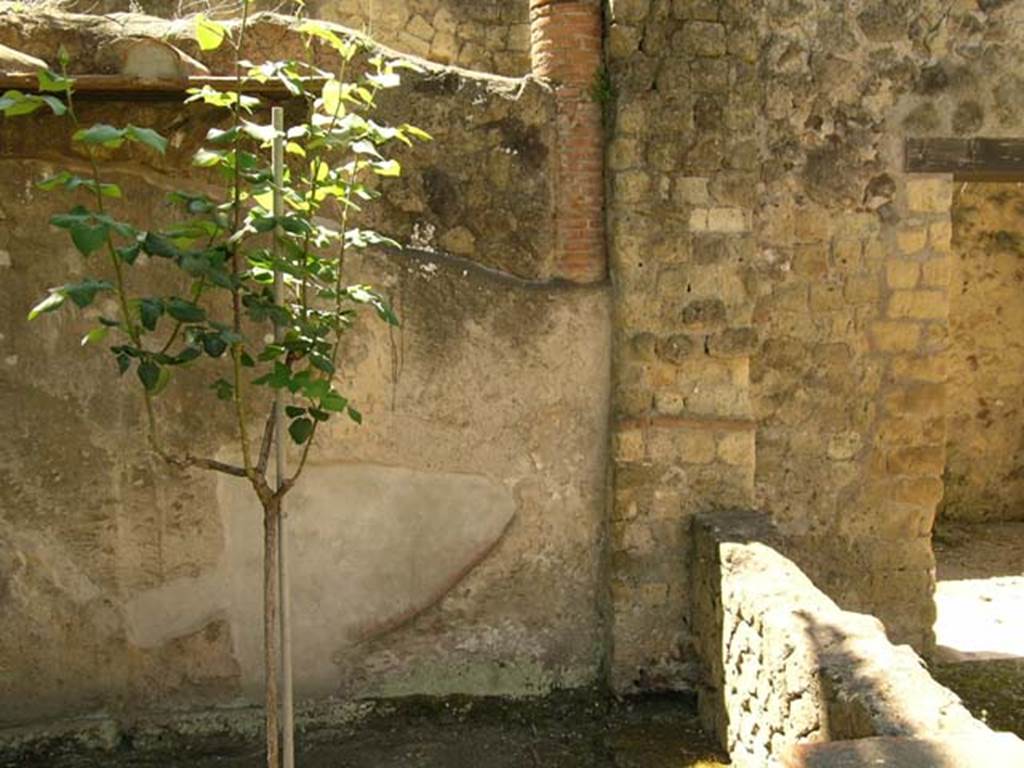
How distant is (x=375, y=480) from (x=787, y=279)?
80.2 inches

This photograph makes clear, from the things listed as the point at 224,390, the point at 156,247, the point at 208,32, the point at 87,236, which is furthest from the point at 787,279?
the point at 87,236

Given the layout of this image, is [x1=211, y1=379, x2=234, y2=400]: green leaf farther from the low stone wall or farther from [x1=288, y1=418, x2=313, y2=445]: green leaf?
the low stone wall

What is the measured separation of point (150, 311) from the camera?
2502 millimetres

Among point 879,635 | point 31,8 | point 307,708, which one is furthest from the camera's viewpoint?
point 307,708

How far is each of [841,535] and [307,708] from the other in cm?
247

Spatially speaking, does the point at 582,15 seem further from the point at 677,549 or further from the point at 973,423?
the point at 973,423

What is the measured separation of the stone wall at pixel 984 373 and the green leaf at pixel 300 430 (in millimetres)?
6854

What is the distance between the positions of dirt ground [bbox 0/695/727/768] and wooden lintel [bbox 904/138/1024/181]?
2580mm

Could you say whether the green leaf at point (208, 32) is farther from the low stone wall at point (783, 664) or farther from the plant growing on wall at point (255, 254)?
the low stone wall at point (783, 664)

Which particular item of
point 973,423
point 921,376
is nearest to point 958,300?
point 973,423

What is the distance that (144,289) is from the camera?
393 centimetres

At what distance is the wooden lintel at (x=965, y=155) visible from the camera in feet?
15.3

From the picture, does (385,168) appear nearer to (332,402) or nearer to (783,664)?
(332,402)

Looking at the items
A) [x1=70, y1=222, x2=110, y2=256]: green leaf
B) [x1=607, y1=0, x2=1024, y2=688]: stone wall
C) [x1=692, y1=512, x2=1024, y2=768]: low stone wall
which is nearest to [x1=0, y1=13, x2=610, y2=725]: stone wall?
[x1=607, y1=0, x2=1024, y2=688]: stone wall
